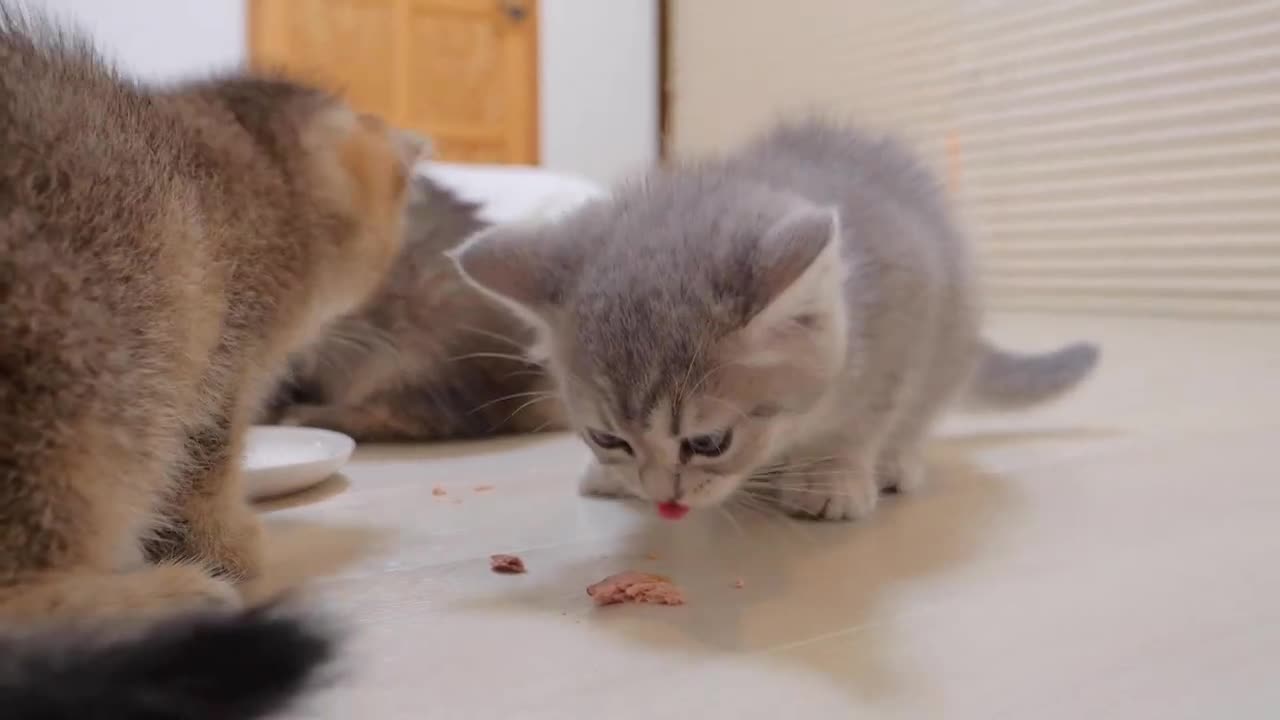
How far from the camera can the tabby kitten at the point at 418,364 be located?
1.81 metres

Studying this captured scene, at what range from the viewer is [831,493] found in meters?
1.26

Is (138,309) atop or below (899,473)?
atop

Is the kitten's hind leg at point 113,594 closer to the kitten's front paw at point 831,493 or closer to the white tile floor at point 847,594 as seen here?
the white tile floor at point 847,594

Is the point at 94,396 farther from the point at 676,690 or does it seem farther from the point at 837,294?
the point at 837,294

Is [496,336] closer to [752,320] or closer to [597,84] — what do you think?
[752,320]

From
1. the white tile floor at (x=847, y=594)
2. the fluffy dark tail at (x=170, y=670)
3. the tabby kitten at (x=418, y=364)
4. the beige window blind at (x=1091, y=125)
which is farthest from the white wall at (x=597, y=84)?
the fluffy dark tail at (x=170, y=670)

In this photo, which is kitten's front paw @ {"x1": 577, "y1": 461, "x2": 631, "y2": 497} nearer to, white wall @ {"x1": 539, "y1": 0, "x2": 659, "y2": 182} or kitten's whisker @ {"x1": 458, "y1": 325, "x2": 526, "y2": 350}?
kitten's whisker @ {"x1": 458, "y1": 325, "x2": 526, "y2": 350}

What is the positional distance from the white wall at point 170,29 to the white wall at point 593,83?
146 centimetres

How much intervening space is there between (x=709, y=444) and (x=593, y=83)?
4284 millimetres

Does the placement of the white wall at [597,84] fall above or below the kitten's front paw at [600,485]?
above

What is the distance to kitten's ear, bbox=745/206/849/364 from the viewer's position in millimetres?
946

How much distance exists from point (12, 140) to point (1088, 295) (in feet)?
12.3

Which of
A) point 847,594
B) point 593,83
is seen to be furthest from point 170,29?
point 847,594

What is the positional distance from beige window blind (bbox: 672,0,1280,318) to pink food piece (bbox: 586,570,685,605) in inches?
91.3
